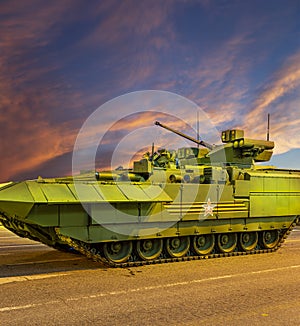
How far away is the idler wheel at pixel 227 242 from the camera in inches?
500

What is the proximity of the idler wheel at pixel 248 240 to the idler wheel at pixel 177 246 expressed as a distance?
215cm

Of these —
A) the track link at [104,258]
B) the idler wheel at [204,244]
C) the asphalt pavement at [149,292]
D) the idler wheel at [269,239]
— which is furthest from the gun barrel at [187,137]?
the asphalt pavement at [149,292]

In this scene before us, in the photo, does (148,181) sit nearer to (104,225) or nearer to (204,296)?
(104,225)

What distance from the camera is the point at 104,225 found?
1039 cm

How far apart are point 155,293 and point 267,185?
6.60 meters

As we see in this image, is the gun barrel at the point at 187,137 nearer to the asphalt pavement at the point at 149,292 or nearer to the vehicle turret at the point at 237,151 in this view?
the vehicle turret at the point at 237,151

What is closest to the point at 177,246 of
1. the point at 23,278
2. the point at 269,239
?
the point at 269,239

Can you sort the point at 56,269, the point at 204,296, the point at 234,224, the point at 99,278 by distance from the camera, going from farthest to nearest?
the point at 234,224 → the point at 56,269 → the point at 99,278 → the point at 204,296

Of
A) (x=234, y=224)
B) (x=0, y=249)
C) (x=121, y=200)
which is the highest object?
(x=121, y=200)

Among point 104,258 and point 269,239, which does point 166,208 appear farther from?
point 269,239

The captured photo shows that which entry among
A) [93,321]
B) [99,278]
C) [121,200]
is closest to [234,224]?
[121,200]

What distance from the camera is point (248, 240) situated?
530 inches

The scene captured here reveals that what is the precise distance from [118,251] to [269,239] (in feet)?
18.2

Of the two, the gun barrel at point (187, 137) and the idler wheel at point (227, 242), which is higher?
the gun barrel at point (187, 137)
